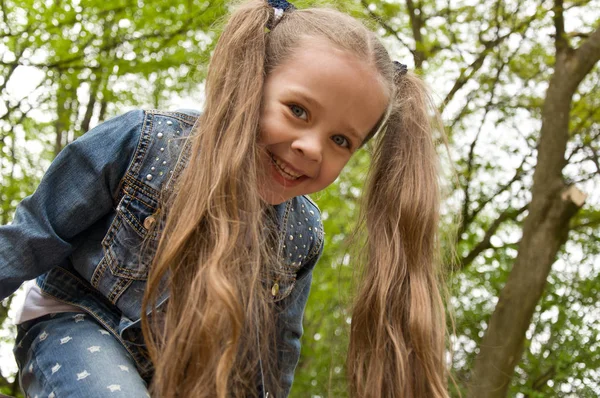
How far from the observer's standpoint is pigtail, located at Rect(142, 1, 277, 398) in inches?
64.8

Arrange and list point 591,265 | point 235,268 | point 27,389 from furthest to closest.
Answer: point 591,265 < point 27,389 < point 235,268

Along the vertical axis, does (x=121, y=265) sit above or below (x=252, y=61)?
below

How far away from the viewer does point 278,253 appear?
2174 millimetres

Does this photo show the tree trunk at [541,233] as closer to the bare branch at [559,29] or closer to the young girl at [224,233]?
the bare branch at [559,29]

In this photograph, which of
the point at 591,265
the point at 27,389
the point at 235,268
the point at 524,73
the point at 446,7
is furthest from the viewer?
the point at 524,73

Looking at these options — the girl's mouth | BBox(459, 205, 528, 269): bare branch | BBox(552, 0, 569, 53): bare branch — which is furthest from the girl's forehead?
BBox(459, 205, 528, 269): bare branch

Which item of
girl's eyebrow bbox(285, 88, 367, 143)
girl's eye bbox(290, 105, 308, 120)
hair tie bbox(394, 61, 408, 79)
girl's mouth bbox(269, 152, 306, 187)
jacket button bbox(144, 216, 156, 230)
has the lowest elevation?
jacket button bbox(144, 216, 156, 230)

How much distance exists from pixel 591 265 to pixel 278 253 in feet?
11.4

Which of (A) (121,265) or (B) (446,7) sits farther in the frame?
(B) (446,7)

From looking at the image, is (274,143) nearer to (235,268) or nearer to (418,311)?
(235,268)

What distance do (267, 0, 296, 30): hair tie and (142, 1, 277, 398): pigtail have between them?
0.34 feet

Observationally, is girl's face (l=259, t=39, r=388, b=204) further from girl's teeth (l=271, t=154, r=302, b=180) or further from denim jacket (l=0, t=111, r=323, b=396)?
denim jacket (l=0, t=111, r=323, b=396)

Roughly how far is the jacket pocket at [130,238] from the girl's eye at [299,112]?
1.54 ft

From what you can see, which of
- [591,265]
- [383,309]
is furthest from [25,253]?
[591,265]
